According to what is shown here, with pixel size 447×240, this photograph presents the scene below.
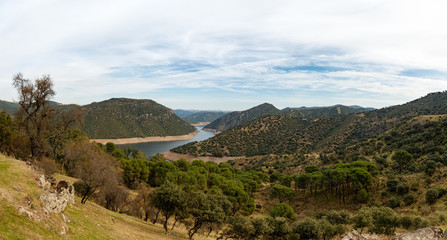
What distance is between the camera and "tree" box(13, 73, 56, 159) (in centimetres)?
2359

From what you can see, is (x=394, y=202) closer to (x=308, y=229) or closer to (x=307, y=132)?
(x=308, y=229)

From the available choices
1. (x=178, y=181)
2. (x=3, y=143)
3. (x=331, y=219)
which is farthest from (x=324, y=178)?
(x=3, y=143)

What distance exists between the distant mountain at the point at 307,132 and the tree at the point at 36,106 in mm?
90685

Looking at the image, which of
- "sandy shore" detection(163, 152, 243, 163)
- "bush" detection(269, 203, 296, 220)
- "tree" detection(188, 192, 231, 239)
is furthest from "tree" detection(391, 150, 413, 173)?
"sandy shore" detection(163, 152, 243, 163)

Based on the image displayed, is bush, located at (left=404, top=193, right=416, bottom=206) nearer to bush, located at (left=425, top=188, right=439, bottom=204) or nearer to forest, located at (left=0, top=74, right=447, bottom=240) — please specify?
forest, located at (left=0, top=74, right=447, bottom=240)

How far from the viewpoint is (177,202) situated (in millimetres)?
22875

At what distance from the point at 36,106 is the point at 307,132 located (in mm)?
119043

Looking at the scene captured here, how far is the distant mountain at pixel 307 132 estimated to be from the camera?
321 ft

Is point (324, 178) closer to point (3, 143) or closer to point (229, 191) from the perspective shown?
point (229, 191)

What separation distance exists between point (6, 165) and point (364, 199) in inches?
1776

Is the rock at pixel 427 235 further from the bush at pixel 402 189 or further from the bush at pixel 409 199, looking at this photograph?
the bush at pixel 402 189

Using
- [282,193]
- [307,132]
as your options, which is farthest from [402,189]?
[307,132]

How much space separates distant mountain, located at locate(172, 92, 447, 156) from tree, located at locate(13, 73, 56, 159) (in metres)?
90.7

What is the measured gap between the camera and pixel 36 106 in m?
25.2
